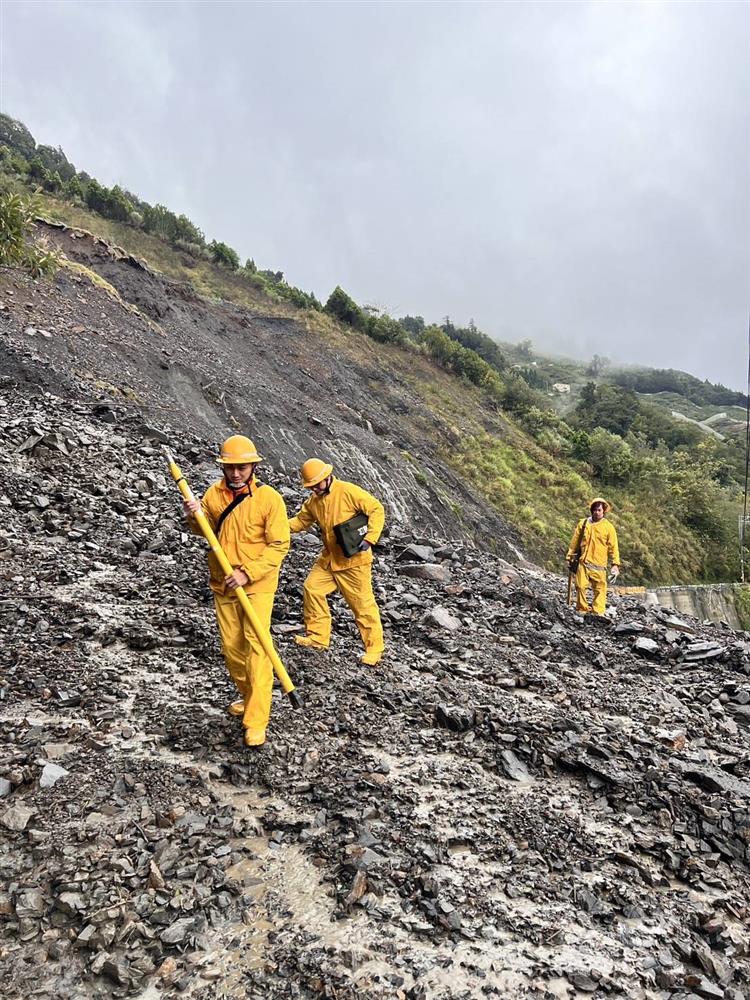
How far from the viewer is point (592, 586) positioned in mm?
8547

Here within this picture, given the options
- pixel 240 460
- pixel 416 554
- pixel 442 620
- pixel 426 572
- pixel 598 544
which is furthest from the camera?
pixel 416 554

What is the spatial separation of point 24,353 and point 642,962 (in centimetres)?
1318

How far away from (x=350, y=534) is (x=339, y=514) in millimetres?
194

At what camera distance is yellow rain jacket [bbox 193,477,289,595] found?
4133 mm

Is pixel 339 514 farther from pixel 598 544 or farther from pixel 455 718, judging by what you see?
pixel 598 544

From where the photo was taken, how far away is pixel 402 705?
192 inches

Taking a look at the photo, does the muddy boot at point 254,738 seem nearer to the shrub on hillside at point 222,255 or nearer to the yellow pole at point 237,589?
the yellow pole at point 237,589

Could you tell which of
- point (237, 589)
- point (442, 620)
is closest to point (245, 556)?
point (237, 589)

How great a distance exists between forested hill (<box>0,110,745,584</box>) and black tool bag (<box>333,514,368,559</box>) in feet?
30.2

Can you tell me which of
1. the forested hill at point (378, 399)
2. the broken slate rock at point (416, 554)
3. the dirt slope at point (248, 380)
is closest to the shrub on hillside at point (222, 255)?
the forested hill at point (378, 399)

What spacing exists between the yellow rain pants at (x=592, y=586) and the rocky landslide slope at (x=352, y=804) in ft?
3.73

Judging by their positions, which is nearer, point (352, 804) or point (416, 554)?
point (352, 804)

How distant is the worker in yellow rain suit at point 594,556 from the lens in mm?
8344

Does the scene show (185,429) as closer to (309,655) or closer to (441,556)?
(441,556)
